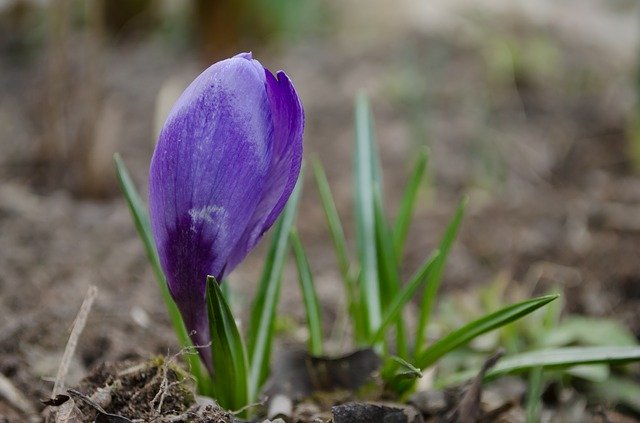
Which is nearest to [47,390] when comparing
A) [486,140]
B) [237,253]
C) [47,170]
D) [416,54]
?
[237,253]

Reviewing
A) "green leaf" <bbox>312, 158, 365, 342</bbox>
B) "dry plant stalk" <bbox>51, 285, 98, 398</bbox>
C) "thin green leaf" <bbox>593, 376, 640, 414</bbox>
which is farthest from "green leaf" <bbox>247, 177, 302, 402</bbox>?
"thin green leaf" <bbox>593, 376, 640, 414</bbox>

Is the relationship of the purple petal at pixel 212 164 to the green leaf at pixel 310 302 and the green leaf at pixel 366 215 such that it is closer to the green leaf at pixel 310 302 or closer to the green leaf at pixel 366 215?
the green leaf at pixel 310 302

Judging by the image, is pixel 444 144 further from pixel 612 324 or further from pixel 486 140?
pixel 612 324

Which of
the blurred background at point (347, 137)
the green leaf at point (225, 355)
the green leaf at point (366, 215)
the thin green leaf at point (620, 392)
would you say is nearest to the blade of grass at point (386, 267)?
the green leaf at point (366, 215)

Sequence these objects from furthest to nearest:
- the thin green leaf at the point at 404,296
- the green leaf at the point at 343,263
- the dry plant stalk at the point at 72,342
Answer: the green leaf at the point at 343,263
the thin green leaf at the point at 404,296
the dry plant stalk at the point at 72,342

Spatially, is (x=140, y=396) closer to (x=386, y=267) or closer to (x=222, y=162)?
(x=222, y=162)

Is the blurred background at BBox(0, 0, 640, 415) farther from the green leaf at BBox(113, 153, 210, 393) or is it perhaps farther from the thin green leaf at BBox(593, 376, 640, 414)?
the thin green leaf at BBox(593, 376, 640, 414)
